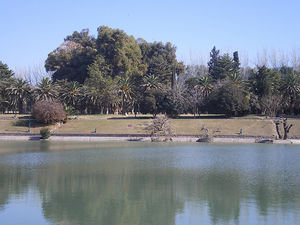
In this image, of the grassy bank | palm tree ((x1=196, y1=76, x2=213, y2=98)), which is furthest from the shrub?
palm tree ((x1=196, y1=76, x2=213, y2=98))

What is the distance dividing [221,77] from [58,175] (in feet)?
227

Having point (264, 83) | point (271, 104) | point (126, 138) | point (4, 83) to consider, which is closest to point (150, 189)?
point (126, 138)

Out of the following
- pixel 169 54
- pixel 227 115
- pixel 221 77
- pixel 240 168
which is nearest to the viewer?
pixel 240 168

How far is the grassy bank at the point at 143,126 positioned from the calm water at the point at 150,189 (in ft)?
72.5

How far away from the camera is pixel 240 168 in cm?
3058

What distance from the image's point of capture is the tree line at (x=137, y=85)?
7412 cm

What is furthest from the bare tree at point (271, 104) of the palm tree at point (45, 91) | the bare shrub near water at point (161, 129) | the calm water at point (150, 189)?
the palm tree at point (45, 91)

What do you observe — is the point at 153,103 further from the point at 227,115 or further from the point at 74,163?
the point at 74,163

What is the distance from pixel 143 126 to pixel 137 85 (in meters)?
27.8

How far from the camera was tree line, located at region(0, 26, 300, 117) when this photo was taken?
74125 millimetres

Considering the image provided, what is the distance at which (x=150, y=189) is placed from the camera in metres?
22.8

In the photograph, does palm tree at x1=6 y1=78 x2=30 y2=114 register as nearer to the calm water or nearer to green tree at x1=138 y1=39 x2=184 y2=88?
green tree at x1=138 y1=39 x2=184 y2=88

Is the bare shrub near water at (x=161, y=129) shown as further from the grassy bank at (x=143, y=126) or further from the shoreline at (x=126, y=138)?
the grassy bank at (x=143, y=126)

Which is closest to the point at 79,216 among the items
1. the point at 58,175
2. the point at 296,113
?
the point at 58,175
